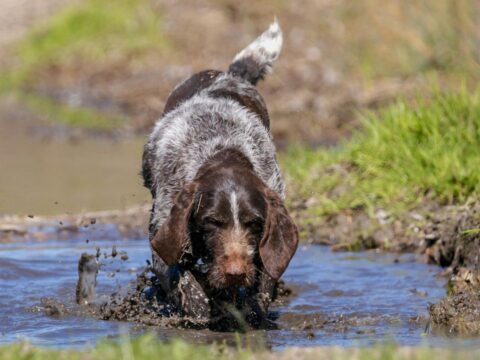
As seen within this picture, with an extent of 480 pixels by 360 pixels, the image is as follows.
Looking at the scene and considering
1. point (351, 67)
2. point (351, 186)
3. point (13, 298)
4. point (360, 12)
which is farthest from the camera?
point (360, 12)

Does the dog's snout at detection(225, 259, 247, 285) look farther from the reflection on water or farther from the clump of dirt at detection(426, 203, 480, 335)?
the reflection on water

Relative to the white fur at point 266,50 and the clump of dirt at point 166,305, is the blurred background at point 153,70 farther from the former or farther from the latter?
the clump of dirt at point 166,305

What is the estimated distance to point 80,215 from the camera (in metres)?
10.1

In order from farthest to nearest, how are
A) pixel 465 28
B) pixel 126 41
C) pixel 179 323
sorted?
pixel 126 41 < pixel 465 28 < pixel 179 323

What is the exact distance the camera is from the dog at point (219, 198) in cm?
576

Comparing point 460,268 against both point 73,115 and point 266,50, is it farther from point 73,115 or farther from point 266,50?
point 73,115

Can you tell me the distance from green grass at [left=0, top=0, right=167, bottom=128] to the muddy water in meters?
10.7

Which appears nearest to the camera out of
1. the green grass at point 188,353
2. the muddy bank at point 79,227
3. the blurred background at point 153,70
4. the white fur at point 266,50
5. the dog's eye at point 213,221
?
the green grass at point 188,353

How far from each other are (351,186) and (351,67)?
22.0 ft

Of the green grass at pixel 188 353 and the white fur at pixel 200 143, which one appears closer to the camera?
the green grass at pixel 188 353

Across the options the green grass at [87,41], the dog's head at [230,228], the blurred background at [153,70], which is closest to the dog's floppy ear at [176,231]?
the dog's head at [230,228]

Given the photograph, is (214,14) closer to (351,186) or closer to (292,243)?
(351,186)

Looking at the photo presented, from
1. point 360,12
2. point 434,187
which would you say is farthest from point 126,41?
point 434,187

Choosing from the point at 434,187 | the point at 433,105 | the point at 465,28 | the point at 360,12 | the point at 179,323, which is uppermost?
the point at 360,12
